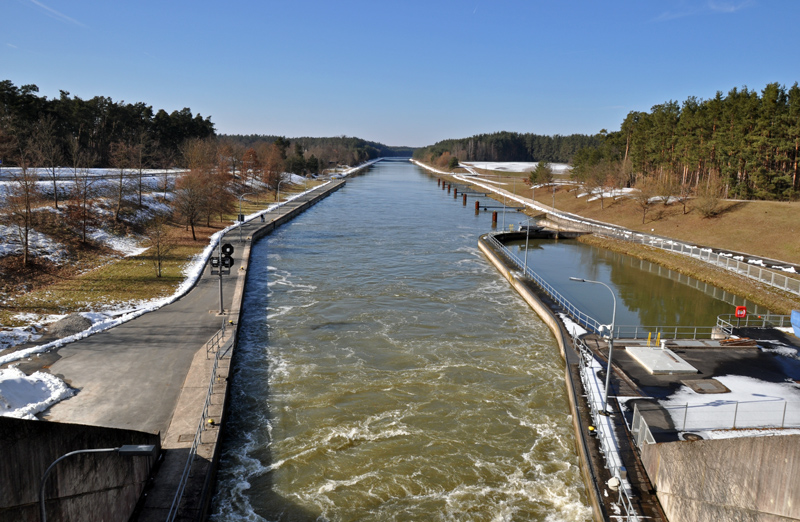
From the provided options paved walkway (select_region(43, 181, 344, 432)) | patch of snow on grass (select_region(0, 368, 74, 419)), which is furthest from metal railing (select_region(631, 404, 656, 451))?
patch of snow on grass (select_region(0, 368, 74, 419))

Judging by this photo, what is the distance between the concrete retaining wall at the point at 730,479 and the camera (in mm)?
9688

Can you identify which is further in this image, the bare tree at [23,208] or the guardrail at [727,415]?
the bare tree at [23,208]

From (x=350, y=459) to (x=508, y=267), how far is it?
28.2 metres

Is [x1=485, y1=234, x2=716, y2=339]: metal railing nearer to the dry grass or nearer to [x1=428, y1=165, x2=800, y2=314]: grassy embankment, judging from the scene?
[x1=428, y1=165, x2=800, y2=314]: grassy embankment

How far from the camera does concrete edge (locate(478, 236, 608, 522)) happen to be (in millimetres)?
14109

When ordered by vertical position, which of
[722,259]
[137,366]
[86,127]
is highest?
[86,127]

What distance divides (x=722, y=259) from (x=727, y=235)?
12.0 metres

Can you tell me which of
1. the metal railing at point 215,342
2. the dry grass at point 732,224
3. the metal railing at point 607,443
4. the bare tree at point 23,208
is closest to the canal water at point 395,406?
the metal railing at point 607,443

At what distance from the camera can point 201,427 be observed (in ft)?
52.7

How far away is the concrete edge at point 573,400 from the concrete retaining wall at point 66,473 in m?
11.4

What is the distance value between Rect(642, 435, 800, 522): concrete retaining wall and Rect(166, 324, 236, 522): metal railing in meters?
12.1

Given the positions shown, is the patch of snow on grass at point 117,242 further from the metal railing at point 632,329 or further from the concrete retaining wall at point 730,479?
the concrete retaining wall at point 730,479

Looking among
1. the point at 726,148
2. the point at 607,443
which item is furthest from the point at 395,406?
the point at 726,148

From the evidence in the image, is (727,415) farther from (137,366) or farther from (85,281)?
(85,281)
